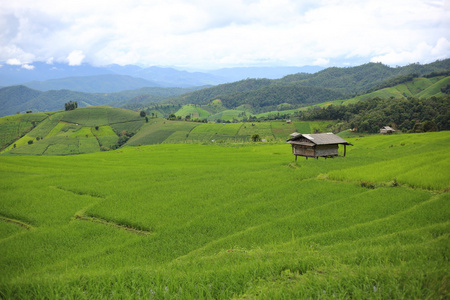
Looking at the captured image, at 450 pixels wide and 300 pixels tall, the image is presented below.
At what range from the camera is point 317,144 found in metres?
30.7

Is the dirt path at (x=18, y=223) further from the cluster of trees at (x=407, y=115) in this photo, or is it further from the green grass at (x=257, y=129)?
the green grass at (x=257, y=129)

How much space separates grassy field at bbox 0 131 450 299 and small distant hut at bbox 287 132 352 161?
3598 millimetres

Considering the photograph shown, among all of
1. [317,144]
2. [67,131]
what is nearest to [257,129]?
[67,131]

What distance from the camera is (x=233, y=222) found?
46.4ft

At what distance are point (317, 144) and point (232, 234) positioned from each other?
69.8ft

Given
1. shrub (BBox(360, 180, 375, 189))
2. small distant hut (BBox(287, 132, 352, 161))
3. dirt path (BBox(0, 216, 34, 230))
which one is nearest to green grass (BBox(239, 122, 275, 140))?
small distant hut (BBox(287, 132, 352, 161))

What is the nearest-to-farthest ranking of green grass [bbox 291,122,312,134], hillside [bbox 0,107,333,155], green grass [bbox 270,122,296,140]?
green grass [bbox 270,122,296,140]
hillside [bbox 0,107,333,155]
green grass [bbox 291,122,312,134]

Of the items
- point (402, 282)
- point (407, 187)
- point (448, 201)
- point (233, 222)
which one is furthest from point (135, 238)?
point (407, 187)

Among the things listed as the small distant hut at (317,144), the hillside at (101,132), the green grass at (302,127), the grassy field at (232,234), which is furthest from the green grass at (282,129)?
the grassy field at (232,234)

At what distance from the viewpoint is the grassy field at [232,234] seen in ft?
17.9

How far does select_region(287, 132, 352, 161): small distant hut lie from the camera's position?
3122 cm

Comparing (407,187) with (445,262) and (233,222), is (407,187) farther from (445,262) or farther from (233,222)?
(445,262)

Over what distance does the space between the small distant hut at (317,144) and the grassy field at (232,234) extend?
360 cm

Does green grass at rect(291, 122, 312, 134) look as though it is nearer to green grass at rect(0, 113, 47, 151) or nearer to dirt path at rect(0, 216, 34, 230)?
dirt path at rect(0, 216, 34, 230)
